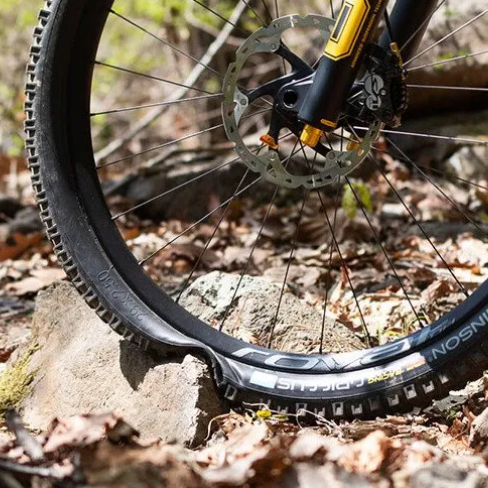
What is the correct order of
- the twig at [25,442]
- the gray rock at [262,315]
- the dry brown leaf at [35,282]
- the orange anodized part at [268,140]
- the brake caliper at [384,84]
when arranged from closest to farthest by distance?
1. the twig at [25,442]
2. the brake caliper at [384,84]
3. the orange anodized part at [268,140]
4. the gray rock at [262,315]
5. the dry brown leaf at [35,282]

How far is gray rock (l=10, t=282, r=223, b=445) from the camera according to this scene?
208cm

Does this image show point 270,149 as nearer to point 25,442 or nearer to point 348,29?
point 348,29

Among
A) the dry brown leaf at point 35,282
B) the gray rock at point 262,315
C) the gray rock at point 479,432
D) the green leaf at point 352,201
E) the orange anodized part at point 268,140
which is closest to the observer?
the gray rock at point 479,432

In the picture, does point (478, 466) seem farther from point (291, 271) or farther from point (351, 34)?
point (291, 271)

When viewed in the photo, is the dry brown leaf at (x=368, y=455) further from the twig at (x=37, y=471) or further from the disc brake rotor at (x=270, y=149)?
the disc brake rotor at (x=270, y=149)

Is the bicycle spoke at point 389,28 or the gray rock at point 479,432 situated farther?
the bicycle spoke at point 389,28

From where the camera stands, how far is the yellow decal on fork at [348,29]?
6.94ft

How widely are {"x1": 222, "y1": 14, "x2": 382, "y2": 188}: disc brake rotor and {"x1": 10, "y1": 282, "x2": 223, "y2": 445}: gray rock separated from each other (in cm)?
59

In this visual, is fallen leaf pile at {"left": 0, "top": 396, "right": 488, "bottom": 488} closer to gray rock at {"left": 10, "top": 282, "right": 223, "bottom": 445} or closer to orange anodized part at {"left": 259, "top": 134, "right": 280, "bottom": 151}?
gray rock at {"left": 10, "top": 282, "right": 223, "bottom": 445}

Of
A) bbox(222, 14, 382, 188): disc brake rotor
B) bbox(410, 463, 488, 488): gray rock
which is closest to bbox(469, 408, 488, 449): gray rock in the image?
bbox(410, 463, 488, 488): gray rock

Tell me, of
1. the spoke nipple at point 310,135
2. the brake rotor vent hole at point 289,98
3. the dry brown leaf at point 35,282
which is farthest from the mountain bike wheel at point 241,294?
the dry brown leaf at point 35,282

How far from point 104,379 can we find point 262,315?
583 millimetres

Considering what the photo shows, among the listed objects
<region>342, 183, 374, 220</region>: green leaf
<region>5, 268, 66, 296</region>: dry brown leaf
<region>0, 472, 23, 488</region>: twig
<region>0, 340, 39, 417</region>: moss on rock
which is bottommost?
<region>0, 472, 23, 488</region>: twig

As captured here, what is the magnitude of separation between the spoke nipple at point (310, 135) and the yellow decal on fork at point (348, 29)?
192 millimetres
